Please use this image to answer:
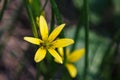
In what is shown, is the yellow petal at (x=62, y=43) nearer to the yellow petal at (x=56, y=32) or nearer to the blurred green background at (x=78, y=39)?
the yellow petal at (x=56, y=32)

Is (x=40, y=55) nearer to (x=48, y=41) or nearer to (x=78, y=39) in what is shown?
(x=48, y=41)

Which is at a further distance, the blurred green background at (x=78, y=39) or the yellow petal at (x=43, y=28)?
the blurred green background at (x=78, y=39)

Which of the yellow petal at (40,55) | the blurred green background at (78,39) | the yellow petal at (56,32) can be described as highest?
the yellow petal at (56,32)

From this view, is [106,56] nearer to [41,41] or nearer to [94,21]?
[41,41]

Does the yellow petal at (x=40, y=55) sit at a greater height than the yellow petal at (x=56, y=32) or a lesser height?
lesser

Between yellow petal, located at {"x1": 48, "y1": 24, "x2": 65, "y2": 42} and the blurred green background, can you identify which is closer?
yellow petal, located at {"x1": 48, "y1": 24, "x2": 65, "y2": 42}

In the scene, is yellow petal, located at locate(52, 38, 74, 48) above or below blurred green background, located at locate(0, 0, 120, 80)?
above

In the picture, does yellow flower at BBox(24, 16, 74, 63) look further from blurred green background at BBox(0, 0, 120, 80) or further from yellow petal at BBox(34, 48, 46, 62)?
blurred green background at BBox(0, 0, 120, 80)

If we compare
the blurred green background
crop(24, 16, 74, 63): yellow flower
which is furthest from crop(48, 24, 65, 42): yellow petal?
the blurred green background

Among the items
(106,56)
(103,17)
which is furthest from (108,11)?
(106,56)

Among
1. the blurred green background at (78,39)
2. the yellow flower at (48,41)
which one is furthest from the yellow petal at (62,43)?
the blurred green background at (78,39)

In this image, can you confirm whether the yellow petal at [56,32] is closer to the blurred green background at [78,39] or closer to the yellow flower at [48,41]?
the yellow flower at [48,41]
